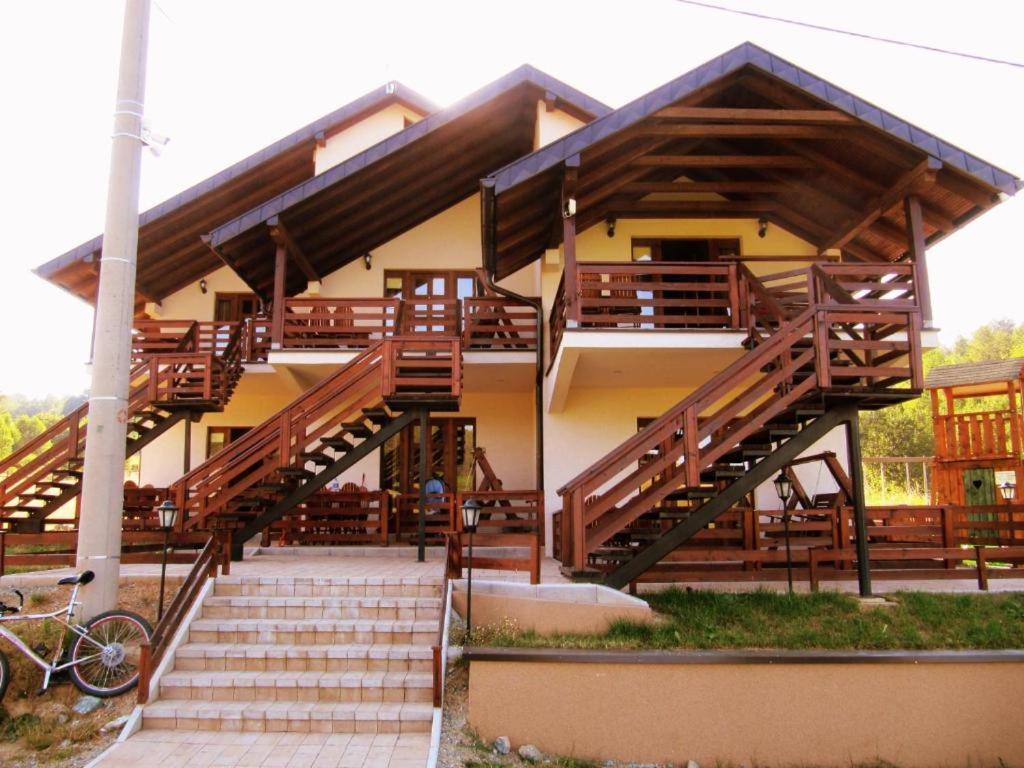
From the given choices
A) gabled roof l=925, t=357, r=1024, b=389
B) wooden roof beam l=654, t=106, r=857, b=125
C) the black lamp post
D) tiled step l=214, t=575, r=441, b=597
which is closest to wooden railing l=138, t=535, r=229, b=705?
tiled step l=214, t=575, r=441, b=597

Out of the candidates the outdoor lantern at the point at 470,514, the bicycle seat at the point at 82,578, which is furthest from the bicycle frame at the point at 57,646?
the outdoor lantern at the point at 470,514

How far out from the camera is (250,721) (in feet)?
21.4

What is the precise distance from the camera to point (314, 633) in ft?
25.3

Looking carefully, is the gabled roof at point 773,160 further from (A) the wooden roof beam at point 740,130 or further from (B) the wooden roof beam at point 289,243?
(B) the wooden roof beam at point 289,243

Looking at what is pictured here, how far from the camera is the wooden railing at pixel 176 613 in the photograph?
6.72 m

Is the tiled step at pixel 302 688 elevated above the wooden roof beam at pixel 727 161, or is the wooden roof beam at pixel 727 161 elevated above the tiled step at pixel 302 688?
the wooden roof beam at pixel 727 161

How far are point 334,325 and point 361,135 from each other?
4347mm

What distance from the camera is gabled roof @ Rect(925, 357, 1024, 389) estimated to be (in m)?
18.0

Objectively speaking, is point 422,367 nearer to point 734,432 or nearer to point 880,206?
point 734,432

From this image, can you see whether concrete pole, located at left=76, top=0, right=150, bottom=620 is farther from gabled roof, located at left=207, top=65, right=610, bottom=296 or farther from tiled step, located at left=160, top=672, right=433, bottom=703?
gabled roof, located at left=207, top=65, right=610, bottom=296

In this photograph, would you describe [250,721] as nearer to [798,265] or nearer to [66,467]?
[66,467]

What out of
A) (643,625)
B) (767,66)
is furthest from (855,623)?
(767,66)

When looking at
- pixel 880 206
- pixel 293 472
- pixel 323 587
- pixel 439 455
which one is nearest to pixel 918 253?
pixel 880 206

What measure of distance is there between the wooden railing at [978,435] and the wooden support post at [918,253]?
8.33m
